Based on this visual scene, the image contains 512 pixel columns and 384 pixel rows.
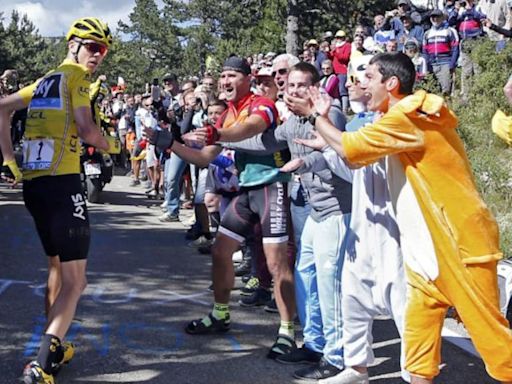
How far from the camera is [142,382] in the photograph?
166 inches

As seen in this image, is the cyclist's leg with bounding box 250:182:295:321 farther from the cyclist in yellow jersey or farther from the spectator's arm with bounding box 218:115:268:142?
the cyclist in yellow jersey

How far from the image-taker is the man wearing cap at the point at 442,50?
12743 mm

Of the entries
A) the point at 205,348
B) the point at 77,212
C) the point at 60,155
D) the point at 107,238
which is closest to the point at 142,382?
the point at 205,348

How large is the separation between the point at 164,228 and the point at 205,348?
16.0ft

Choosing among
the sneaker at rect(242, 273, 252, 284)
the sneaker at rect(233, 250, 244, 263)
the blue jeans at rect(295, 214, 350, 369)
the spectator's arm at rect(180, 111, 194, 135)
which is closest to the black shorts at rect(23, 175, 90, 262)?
the blue jeans at rect(295, 214, 350, 369)

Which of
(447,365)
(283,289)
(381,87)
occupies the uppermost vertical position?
(381,87)

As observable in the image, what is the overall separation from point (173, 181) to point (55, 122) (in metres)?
5.79

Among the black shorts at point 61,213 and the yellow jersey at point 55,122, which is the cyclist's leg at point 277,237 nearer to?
the black shorts at point 61,213

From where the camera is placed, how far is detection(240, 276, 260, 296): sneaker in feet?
20.4

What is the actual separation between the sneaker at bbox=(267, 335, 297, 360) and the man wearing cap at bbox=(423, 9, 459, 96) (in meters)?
8.99

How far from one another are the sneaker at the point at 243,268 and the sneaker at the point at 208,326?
1.92 meters

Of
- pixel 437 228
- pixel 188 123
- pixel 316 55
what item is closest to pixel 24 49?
pixel 316 55

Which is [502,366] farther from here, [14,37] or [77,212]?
[14,37]

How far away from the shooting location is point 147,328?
523 cm
